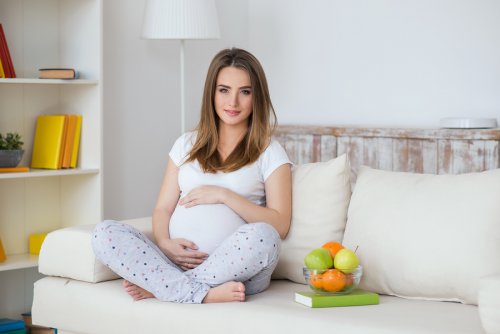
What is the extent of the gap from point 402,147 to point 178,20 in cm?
117

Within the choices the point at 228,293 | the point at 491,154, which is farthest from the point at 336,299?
the point at 491,154

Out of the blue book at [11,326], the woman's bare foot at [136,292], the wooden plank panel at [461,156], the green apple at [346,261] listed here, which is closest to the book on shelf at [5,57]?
the blue book at [11,326]

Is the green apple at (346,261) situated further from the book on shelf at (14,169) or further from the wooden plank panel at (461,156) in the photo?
the book on shelf at (14,169)

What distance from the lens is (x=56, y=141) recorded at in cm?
361

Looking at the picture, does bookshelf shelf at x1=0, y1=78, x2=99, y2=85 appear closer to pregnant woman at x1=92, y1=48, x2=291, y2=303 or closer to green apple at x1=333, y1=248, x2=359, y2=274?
pregnant woman at x1=92, y1=48, x2=291, y2=303

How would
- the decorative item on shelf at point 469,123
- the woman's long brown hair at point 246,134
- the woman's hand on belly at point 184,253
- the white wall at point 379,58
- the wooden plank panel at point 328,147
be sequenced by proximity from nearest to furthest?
the woman's hand on belly at point 184,253, the woman's long brown hair at point 246,134, the decorative item on shelf at point 469,123, the white wall at point 379,58, the wooden plank panel at point 328,147

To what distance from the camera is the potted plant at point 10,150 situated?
11.2ft

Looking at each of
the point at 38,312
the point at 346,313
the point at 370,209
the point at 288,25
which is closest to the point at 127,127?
the point at 288,25

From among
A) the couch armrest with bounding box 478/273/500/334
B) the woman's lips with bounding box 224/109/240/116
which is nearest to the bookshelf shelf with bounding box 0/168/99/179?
the woman's lips with bounding box 224/109/240/116

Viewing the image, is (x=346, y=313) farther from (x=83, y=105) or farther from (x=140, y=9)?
(x=140, y=9)

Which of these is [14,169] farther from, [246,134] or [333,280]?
[333,280]

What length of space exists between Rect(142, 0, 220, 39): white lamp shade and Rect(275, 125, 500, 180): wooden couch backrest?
29.4 inches

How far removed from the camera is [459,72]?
12.8 ft

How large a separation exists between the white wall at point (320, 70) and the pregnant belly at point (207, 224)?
4.47ft
